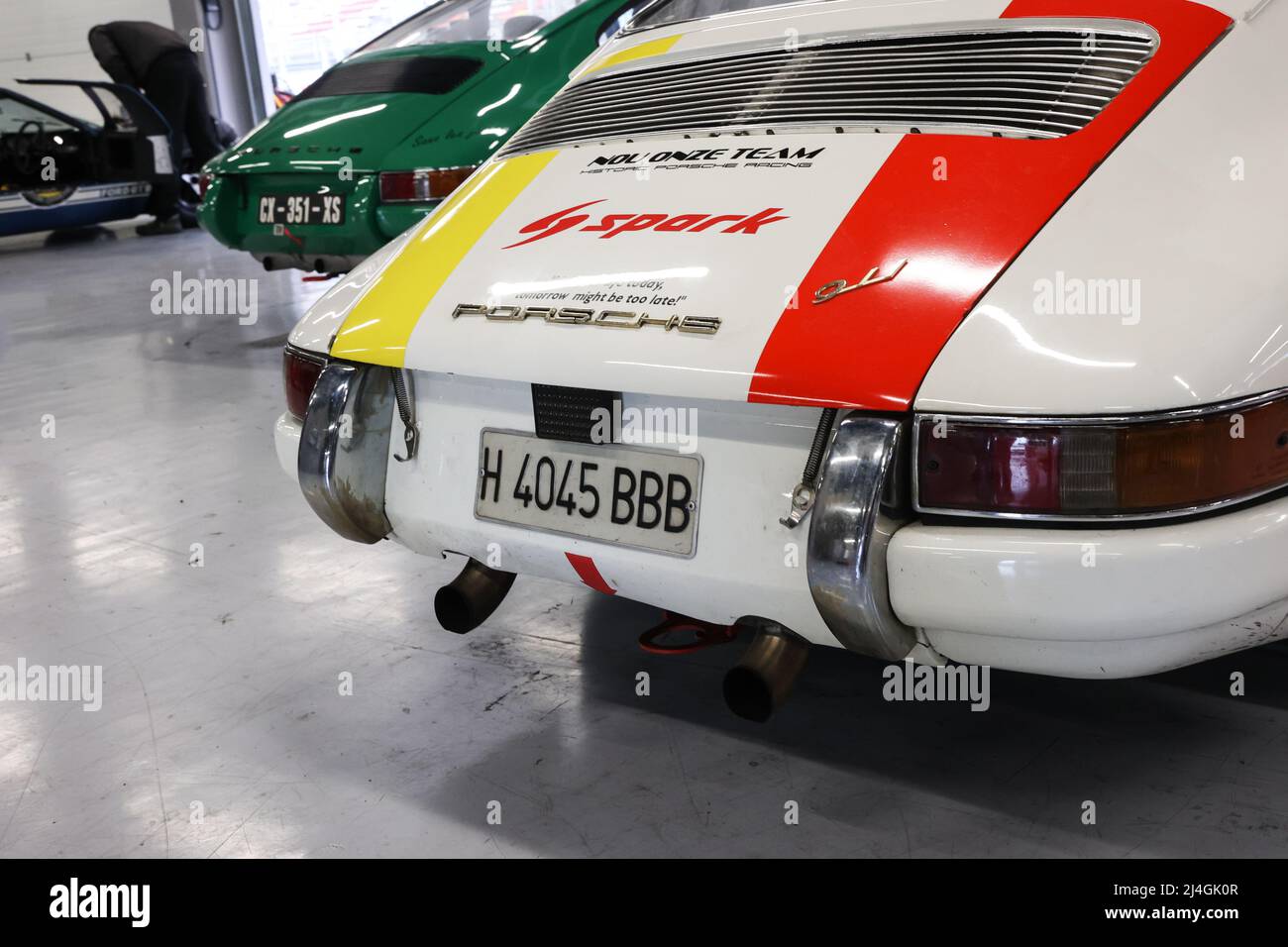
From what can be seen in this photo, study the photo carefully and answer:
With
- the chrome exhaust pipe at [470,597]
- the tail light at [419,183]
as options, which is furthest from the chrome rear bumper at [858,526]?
the tail light at [419,183]

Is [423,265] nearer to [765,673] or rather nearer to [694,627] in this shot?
[694,627]

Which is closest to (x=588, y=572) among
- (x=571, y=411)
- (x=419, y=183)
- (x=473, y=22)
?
(x=571, y=411)

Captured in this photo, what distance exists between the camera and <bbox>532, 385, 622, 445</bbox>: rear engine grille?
1.64 m

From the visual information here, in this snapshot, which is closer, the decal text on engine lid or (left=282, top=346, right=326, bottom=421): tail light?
the decal text on engine lid

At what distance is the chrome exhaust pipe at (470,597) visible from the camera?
1.91 meters

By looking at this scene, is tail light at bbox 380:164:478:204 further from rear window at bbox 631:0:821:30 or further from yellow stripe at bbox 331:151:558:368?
yellow stripe at bbox 331:151:558:368

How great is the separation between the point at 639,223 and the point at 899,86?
1.48 feet

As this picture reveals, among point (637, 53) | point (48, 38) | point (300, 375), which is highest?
point (48, 38)

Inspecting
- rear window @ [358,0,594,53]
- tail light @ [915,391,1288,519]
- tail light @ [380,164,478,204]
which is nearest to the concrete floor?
tail light @ [915,391,1288,519]

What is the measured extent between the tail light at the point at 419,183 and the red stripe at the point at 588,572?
106 inches

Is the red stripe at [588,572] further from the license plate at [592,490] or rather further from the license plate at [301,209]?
the license plate at [301,209]

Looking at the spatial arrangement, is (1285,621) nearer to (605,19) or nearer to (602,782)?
(602,782)

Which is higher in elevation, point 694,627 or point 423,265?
point 423,265

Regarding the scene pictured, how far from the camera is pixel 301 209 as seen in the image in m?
4.41
